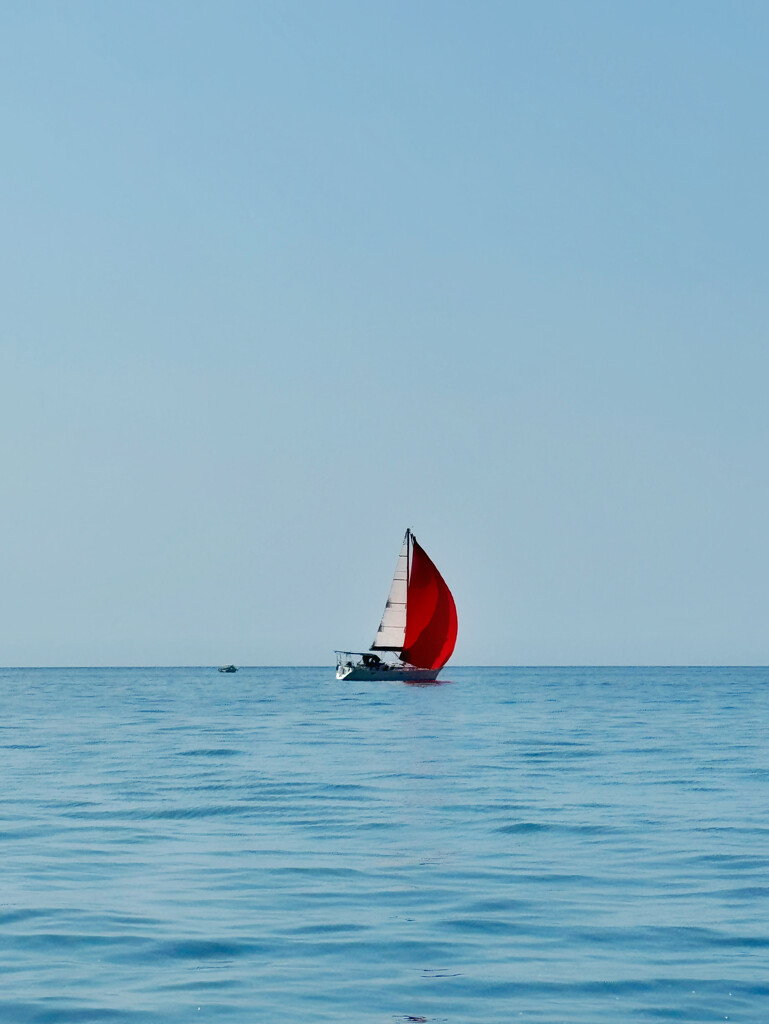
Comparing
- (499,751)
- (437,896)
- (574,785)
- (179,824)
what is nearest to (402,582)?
(499,751)

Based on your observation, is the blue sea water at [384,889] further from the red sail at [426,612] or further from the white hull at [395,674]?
the white hull at [395,674]

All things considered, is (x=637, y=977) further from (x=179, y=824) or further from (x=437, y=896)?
(x=179, y=824)

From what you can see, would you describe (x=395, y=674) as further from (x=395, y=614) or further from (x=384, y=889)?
(x=384, y=889)

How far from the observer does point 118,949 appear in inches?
557

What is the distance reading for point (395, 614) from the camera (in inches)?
4304

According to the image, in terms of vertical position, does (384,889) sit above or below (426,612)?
below

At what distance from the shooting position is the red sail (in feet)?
356

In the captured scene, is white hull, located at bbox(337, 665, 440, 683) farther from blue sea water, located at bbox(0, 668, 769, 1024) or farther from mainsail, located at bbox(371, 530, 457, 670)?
blue sea water, located at bbox(0, 668, 769, 1024)

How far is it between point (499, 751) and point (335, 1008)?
29952mm

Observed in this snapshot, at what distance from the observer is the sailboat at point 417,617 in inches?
4272

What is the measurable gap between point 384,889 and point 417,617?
91.5m

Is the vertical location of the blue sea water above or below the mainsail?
below

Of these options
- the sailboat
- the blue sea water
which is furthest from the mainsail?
the blue sea water

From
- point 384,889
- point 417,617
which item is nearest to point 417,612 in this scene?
point 417,617
